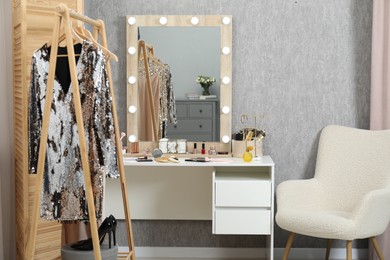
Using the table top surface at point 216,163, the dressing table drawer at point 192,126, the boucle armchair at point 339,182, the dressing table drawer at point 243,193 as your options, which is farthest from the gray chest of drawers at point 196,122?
the boucle armchair at point 339,182

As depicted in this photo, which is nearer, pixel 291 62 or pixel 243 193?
pixel 243 193

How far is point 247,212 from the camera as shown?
383 cm

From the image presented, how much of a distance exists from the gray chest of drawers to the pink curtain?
107cm

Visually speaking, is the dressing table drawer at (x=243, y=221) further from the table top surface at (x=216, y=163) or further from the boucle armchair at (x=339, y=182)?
the table top surface at (x=216, y=163)

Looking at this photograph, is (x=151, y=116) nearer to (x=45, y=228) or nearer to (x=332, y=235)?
(x=45, y=228)

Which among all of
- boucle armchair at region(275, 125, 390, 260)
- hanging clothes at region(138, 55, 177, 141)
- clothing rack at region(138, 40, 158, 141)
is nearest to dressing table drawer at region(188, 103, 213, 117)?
hanging clothes at region(138, 55, 177, 141)

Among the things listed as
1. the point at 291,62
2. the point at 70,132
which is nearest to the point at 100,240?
the point at 70,132

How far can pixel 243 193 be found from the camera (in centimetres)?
382

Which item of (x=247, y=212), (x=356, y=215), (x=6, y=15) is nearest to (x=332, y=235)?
(x=356, y=215)

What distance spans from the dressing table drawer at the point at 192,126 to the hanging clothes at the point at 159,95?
0.04 m

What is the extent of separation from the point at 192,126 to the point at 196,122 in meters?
0.04

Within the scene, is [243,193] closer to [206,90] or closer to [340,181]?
[340,181]

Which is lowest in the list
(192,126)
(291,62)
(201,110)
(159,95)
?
(192,126)

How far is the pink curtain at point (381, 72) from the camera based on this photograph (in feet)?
13.3
